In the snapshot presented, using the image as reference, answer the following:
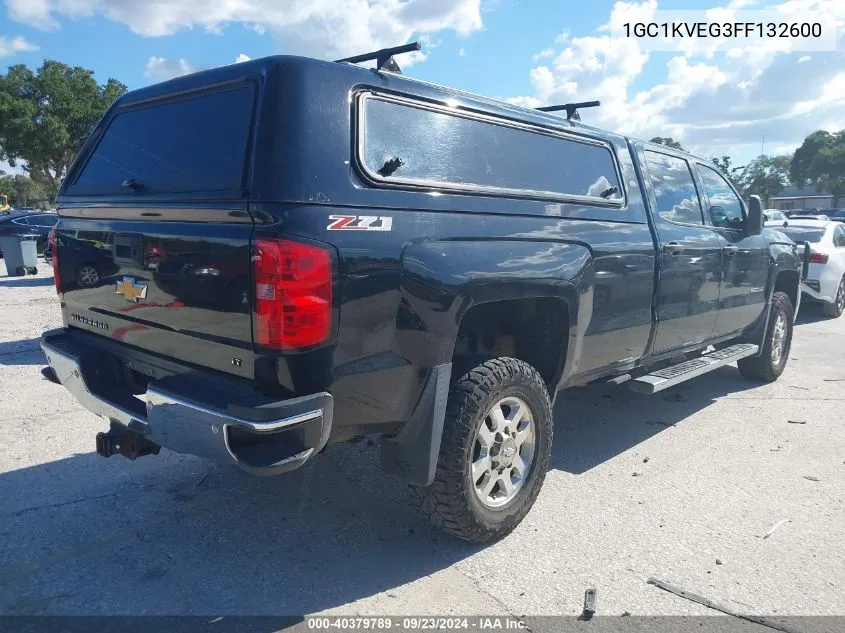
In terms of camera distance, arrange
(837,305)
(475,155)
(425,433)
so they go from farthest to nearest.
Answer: (837,305)
(475,155)
(425,433)

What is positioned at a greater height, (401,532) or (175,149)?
(175,149)

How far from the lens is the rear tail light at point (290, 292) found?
2.38 metres

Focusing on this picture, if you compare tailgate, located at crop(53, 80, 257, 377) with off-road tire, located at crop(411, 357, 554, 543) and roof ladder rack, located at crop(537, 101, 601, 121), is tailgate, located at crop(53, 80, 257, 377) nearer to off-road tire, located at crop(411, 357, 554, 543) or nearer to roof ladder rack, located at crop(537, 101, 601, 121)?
off-road tire, located at crop(411, 357, 554, 543)

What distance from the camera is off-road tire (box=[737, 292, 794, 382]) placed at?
6238 millimetres

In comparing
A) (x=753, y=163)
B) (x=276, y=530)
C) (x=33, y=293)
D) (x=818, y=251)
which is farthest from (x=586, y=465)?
(x=753, y=163)

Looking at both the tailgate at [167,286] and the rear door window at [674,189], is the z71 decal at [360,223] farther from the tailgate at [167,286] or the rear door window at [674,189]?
the rear door window at [674,189]

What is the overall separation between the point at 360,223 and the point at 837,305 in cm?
1083

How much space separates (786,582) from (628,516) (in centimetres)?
82

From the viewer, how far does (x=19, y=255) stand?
14086mm

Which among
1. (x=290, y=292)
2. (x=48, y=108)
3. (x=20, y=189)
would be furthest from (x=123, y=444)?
(x=20, y=189)

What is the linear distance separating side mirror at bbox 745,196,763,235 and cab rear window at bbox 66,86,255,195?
424 cm

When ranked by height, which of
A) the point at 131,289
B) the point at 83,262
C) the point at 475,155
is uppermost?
the point at 475,155

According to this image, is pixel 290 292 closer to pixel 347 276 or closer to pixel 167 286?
pixel 347 276

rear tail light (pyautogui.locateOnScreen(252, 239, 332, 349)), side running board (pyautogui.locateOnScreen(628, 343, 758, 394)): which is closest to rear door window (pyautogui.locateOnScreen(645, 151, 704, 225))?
side running board (pyautogui.locateOnScreen(628, 343, 758, 394))
